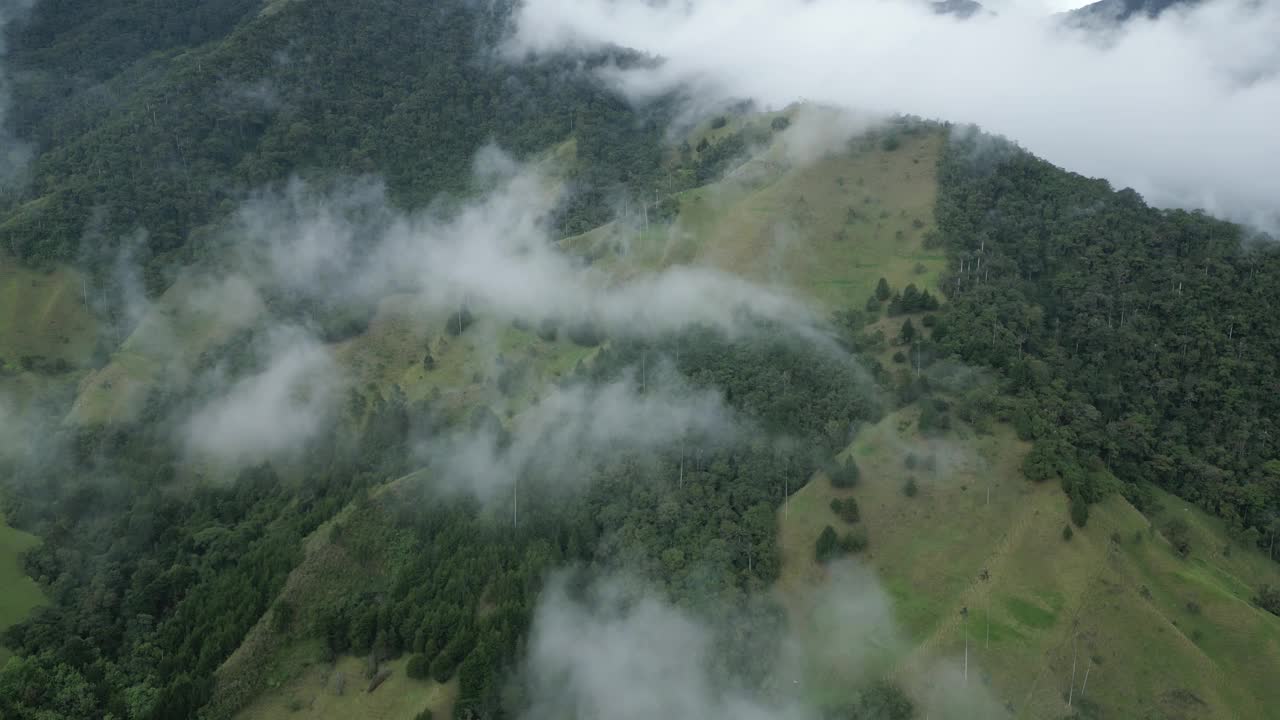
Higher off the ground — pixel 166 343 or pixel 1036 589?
pixel 1036 589

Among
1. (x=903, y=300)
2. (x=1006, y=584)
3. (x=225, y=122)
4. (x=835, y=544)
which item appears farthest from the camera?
(x=225, y=122)

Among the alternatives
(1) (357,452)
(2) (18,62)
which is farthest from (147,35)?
(1) (357,452)

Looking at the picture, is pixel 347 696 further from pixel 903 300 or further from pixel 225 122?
pixel 225 122

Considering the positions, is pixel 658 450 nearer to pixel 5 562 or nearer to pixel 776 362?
pixel 776 362

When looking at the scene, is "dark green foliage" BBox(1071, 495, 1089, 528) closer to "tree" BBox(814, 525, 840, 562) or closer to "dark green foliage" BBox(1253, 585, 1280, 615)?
"dark green foliage" BBox(1253, 585, 1280, 615)

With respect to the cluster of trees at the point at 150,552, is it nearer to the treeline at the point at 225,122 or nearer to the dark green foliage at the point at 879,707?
the treeline at the point at 225,122

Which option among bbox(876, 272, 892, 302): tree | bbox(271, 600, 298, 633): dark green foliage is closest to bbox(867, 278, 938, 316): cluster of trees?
bbox(876, 272, 892, 302): tree

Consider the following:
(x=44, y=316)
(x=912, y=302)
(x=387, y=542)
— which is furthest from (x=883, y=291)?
(x=44, y=316)
